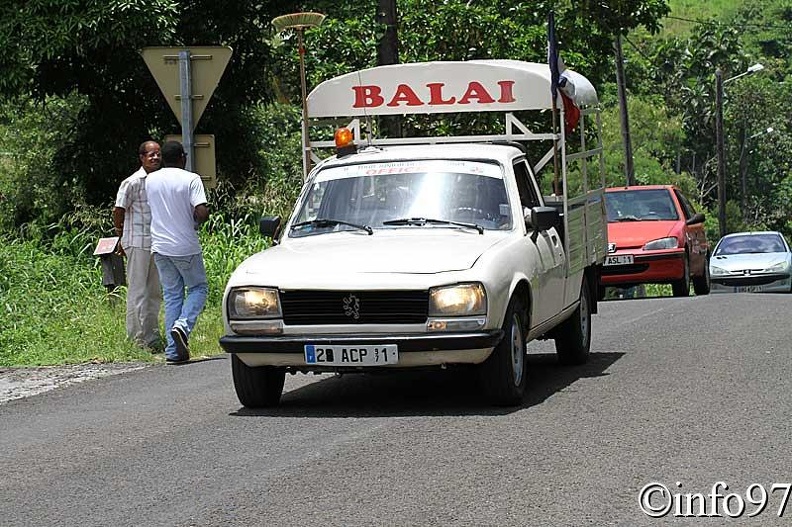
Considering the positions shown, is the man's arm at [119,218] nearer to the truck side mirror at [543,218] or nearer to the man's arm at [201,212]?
the man's arm at [201,212]

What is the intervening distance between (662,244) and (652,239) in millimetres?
166

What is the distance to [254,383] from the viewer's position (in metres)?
9.57

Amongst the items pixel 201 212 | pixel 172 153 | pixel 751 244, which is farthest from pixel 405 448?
pixel 751 244

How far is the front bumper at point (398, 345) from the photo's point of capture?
884 cm

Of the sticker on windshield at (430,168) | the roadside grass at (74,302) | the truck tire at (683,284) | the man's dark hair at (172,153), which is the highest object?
the man's dark hair at (172,153)

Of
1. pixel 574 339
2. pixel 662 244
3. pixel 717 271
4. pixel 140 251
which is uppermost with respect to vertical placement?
pixel 140 251

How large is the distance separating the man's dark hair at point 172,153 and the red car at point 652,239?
10381 millimetres

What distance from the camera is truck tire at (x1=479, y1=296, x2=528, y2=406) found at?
9125 mm

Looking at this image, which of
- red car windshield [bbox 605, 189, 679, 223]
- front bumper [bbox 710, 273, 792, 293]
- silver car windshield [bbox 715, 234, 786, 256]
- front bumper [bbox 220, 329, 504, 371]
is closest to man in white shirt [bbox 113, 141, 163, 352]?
front bumper [bbox 220, 329, 504, 371]

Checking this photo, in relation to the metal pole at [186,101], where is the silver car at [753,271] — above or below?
below

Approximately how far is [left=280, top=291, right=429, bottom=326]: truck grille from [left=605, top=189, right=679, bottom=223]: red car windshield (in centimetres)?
1438

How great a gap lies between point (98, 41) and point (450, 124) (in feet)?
22.6

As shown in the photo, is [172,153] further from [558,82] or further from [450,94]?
[558,82]

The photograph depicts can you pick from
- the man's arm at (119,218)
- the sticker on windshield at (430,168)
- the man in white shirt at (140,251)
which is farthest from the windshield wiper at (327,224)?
the man's arm at (119,218)
